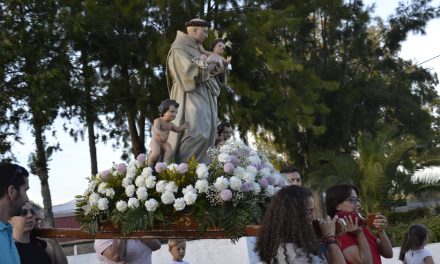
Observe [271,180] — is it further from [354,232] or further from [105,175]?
[105,175]

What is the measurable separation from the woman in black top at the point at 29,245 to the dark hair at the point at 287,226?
138 centimetres

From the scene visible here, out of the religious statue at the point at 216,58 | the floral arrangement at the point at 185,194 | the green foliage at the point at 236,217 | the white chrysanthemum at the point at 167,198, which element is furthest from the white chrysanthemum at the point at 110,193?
the religious statue at the point at 216,58

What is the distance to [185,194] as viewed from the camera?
239 inches

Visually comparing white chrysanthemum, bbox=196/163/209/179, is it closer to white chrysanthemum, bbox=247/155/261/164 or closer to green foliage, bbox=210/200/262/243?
green foliage, bbox=210/200/262/243

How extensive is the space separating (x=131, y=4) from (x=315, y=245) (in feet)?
54.0

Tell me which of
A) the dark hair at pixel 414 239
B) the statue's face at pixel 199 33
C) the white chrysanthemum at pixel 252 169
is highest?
the statue's face at pixel 199 33

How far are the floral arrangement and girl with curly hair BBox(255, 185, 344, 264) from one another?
3.29 ft

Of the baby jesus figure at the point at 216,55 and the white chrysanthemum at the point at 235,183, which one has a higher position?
the baby jesus figure at the point at 216,55

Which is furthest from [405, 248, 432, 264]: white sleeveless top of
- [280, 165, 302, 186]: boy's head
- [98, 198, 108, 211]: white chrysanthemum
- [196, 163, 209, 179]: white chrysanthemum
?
[98, 198, 108, 211]: white chrysanthemum

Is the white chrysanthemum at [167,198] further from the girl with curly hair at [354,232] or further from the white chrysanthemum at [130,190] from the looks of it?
the girl with curly hair at [354,232]

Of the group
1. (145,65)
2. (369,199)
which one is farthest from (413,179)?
(145,65)

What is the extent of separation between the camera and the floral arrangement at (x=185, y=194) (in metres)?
6.03

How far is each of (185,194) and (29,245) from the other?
3.87ft

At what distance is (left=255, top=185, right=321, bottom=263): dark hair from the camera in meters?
4.78
